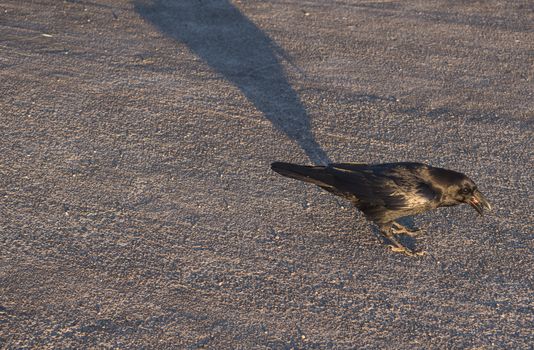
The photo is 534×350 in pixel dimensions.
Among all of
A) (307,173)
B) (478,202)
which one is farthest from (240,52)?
(478,202)

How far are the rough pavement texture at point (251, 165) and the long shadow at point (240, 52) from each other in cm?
3

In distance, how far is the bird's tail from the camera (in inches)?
216

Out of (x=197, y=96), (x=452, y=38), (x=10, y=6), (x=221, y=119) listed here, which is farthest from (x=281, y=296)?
(x=10, y=6)

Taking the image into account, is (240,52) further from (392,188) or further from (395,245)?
(395,245)

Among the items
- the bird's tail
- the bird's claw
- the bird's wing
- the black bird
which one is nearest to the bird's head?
the black bird

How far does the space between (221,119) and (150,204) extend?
157 centimetres

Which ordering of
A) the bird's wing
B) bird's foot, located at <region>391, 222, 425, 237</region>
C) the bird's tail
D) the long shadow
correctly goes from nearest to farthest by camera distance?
the bird's wing, the bird's tail, bird's foot, located at <region>391, 222, 425, 237</region>, the long shadow

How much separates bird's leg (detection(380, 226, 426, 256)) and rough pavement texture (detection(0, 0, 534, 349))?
3.7 inches

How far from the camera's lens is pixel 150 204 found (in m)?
5.84

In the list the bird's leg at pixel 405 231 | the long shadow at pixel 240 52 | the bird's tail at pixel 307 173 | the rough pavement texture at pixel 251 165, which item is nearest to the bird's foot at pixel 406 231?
the bird's leg at pixel 405 231

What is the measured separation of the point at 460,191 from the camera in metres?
5.41

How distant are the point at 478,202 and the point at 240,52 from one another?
4010 mm

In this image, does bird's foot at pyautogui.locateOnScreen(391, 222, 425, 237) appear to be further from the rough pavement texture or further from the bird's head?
the bird's head

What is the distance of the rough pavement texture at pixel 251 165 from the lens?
477 cm
